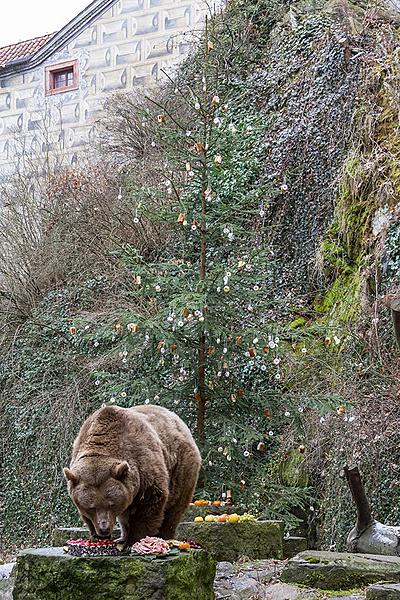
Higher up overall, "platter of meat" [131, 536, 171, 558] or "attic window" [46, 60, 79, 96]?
"attic window" [46, 60, 79, 96]

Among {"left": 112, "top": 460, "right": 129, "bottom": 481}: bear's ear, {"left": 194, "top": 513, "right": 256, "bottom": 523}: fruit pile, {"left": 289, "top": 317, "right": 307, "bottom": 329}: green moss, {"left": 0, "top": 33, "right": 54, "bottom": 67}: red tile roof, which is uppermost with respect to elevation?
{"left": 0, "top": 33, "right": 54, "bottom": 67}: red tile roof

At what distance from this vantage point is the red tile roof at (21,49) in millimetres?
23219

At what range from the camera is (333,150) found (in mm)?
13922

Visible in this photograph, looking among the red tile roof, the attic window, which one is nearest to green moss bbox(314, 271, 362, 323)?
the attic window

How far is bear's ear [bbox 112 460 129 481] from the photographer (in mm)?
4871

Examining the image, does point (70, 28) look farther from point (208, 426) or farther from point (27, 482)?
point (208, 426)

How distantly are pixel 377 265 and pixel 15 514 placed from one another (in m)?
7.28

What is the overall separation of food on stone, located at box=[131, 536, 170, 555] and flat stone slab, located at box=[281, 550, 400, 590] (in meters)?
1.69

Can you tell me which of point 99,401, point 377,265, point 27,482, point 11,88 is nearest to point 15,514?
point 27,482

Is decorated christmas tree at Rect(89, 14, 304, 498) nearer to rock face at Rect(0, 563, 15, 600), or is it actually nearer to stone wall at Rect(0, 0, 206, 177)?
rock face at Rect(0, 563, 15, 600)

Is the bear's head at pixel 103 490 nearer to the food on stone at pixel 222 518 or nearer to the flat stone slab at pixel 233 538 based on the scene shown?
the flat stone slab at pixel 233 538

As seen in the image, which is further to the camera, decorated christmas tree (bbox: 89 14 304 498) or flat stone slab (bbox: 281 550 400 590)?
decorated christmas tree (bbox: 89 14 304 498)

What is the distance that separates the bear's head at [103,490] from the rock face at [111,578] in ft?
0.64

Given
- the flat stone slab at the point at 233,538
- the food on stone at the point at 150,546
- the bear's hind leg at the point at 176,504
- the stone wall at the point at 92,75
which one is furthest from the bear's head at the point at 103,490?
the stone wall at the point at 92,75
